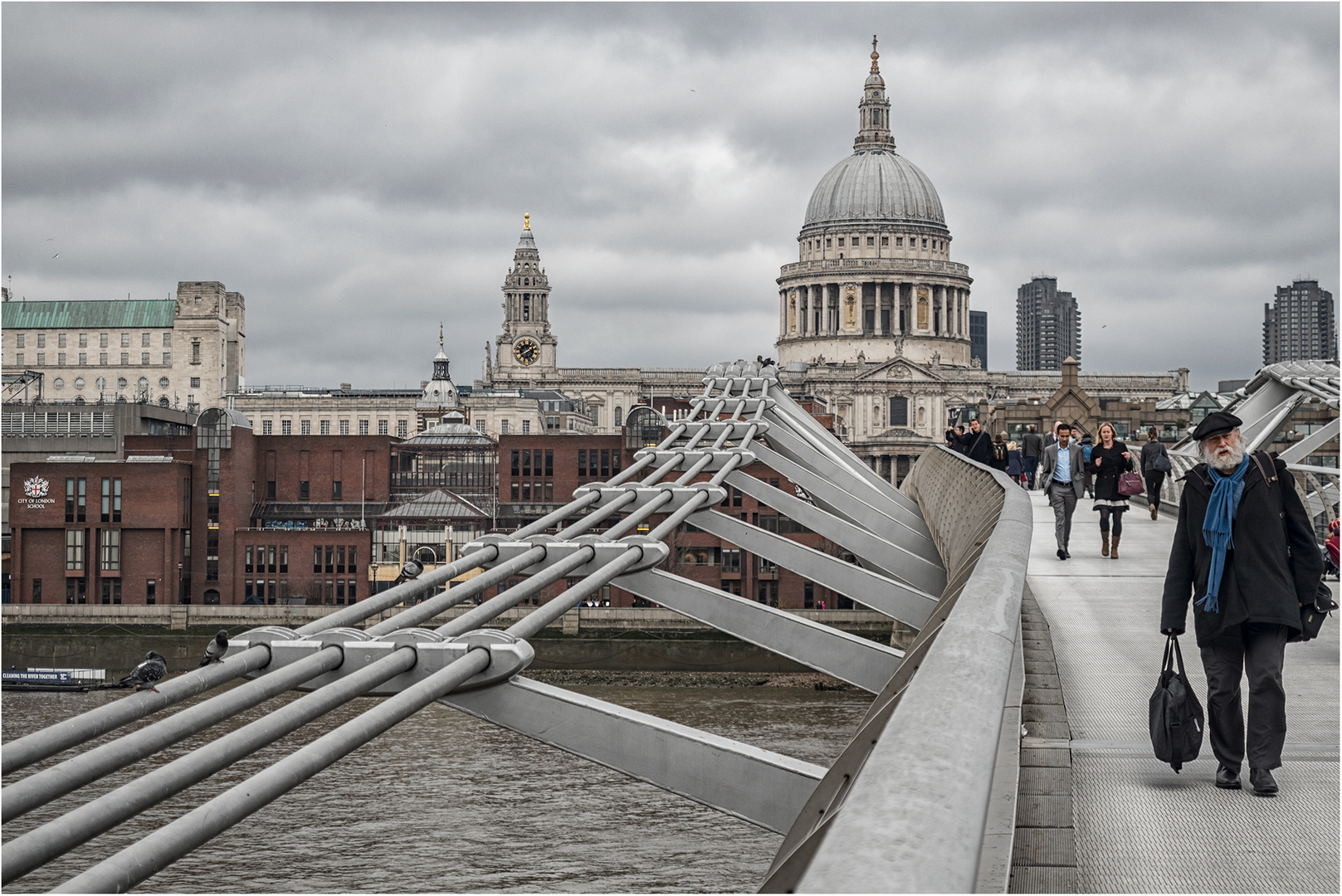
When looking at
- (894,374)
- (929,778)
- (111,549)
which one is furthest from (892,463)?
(929,778)

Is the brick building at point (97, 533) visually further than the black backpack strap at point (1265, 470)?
Yes

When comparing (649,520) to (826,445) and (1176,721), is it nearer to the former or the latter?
(826,445)

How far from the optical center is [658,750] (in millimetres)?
4199

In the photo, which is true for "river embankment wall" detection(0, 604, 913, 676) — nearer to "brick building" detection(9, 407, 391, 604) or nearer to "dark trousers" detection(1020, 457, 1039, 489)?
"brick building" detection(9, 407, 391, 604)

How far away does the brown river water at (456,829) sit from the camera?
77.9ft

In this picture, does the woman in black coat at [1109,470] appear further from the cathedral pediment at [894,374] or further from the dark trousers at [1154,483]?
the cathedral pediment at [894,374]

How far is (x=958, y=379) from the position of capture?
127 meters

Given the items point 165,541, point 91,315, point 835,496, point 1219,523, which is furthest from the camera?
point 91,315

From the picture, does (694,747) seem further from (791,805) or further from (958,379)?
(958,379)

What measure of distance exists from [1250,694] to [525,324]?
13448cm

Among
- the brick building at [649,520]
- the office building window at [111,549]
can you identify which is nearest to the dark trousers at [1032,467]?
the brick building at [649,520]

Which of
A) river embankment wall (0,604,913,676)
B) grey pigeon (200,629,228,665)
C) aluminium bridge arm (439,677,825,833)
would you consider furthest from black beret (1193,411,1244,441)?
river embankment wall (0,604,913,676)

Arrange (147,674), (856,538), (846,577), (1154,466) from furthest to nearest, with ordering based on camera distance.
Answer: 1. (1154,466)
2. (856,538)
3. (846,577)
4. (147,674)

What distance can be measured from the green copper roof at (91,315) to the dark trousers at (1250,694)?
453 ft
